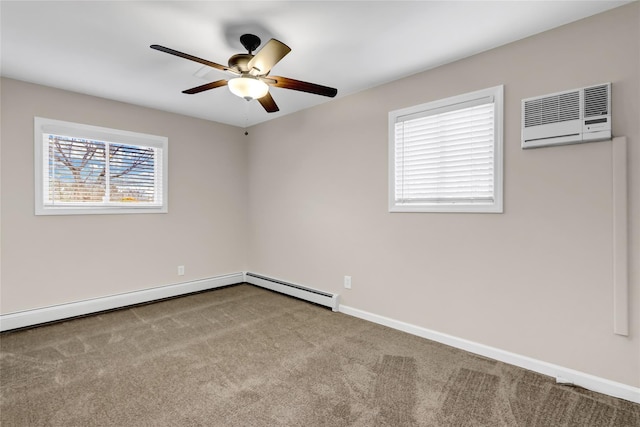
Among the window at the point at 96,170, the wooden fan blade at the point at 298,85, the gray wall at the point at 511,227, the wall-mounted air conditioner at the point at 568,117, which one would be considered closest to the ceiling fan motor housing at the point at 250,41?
the wooden fan blade at the point at 298,85

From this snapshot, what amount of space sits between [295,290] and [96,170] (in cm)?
279

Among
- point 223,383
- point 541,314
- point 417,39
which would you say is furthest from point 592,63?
point 223,383

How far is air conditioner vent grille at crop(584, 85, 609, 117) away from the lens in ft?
6.61

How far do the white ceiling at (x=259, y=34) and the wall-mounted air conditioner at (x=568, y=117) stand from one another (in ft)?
1.69

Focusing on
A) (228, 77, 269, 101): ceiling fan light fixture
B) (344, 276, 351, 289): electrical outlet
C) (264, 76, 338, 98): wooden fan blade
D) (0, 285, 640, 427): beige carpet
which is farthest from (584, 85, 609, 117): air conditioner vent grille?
(344, 276, 351, 289): electrical outlet

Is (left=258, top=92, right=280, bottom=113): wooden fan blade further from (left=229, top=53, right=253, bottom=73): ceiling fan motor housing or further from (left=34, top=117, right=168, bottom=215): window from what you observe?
(left=34, top=117, right=168, bottom=215): window

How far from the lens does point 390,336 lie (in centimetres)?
294

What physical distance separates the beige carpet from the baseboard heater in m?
0.46

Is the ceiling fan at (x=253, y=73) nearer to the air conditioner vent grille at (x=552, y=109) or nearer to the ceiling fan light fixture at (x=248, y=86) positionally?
the ceiling fan light fixture at (x=248, y=86)

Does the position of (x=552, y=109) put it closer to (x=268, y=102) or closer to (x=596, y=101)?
(x=596, y=101)

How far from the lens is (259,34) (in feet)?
7.57

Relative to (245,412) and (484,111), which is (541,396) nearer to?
(245,412)

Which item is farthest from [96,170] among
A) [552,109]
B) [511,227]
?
[552,109]

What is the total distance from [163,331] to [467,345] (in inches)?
111
